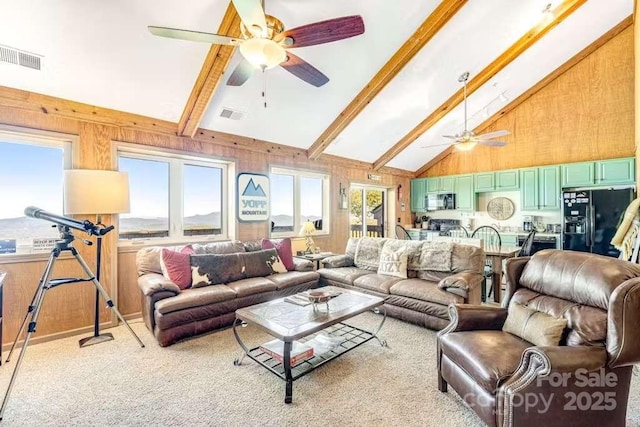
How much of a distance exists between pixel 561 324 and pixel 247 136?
13.9 feet

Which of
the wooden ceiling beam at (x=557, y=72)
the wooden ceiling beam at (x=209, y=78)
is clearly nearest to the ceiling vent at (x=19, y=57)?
the wooden ceiling beam at (x=209, y=78)

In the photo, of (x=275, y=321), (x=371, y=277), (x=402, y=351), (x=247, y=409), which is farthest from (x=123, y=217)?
(x=402, y=351)

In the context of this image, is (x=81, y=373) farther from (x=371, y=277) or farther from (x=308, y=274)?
(x=371, y=277)

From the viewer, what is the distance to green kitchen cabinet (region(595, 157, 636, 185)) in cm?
473

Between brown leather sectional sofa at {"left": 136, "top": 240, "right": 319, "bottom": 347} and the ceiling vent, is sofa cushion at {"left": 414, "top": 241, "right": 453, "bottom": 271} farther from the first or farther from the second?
the ceiling vent

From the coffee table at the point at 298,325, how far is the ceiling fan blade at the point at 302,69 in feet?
6.65

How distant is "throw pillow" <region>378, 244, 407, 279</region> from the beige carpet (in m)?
1.10

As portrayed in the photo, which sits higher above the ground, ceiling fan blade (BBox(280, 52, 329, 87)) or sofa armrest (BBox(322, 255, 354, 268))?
ceiling fan blade (BBox(280, 52, 329, 87))

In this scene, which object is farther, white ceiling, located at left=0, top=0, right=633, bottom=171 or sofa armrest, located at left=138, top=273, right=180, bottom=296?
sofa armrest, located at left=138, top=273, right=180, bottom=296

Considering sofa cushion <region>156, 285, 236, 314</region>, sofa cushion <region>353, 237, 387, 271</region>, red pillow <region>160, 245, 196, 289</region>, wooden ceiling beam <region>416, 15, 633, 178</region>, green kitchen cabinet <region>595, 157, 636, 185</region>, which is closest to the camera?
sofa cushion <region>156, 285, 236, 314</region>

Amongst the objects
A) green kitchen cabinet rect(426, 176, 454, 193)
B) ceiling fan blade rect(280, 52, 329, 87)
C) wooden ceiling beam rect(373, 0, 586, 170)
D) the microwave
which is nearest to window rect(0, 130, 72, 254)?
ceiling fan blade rect(280, 52, 329, 87)

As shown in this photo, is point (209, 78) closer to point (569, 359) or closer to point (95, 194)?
point (95, 194)

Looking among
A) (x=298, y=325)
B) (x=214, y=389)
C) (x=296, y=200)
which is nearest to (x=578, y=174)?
(x=296, y=200)

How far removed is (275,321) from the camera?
2.30 m
